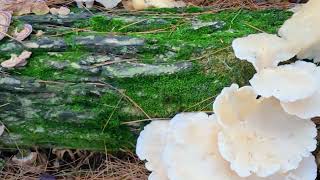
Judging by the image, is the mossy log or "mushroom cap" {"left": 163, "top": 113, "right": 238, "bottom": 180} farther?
the mossy log

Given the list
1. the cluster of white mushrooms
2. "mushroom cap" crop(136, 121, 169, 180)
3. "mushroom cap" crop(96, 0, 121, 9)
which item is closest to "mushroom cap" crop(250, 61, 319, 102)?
the cluster of white mushrooms

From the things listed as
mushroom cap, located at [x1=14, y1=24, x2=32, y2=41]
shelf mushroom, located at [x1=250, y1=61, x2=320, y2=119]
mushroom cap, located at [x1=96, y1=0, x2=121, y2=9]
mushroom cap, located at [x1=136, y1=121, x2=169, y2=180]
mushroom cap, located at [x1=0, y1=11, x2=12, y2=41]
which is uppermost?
mushroom cap, located at [x1=96, y1=0, x2=121, y2=9]

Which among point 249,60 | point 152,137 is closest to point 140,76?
point 152,137

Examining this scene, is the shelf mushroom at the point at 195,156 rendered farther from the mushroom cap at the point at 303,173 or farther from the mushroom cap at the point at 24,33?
the mushroom cap at the point at 24,33

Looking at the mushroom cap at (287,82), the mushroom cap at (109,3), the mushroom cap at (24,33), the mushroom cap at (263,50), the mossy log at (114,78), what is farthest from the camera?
the mushroom cap at (109,3)

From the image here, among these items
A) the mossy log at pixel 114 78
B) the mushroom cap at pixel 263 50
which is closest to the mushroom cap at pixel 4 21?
the mossy log at pixel 114 78

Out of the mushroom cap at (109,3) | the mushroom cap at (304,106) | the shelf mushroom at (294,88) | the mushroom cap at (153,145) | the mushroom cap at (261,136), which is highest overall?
the mushroom cap at (109,3)

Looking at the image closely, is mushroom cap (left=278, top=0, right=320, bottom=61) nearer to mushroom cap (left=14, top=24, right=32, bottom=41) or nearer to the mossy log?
the mossy log
